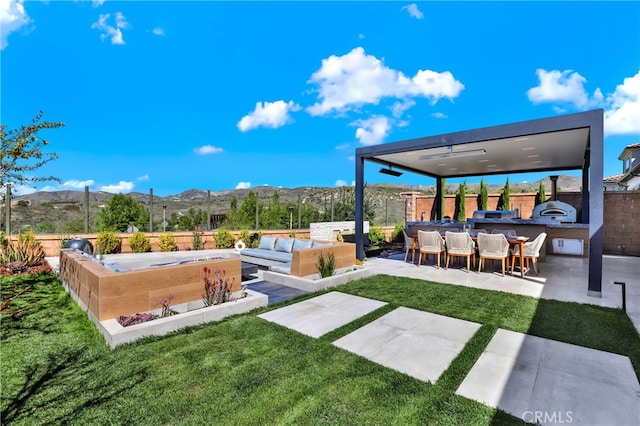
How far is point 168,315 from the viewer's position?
12.5ft

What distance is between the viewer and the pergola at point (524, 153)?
5.11m

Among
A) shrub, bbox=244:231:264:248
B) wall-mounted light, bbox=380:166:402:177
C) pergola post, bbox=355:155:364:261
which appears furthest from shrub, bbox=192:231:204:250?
wall-mounted light, bbox=380:166:402:177

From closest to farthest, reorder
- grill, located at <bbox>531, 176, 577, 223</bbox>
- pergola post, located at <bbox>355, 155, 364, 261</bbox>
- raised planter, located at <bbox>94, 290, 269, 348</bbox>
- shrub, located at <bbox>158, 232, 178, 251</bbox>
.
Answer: raised planter, located at <bbox>94, 290, 269, 348</bbox> → pergola post, located at <bbox>355, 155, 364, 261</bbox> → shrub, located at <bbox>158, 232, 178, 251</bbox> → grill, located at <bbox>531, 176, 577, 223</bbox>

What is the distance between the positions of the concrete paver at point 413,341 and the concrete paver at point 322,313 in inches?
13.2

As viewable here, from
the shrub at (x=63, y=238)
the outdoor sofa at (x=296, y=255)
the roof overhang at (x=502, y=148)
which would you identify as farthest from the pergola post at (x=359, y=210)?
the shrub at (x=63, y=238)

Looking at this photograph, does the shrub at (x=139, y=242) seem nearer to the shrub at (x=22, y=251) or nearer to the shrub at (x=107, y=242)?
the shrub at (x=107, y=242)

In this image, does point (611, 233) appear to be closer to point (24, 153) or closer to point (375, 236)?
point (375, 236)

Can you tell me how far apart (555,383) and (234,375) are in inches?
103

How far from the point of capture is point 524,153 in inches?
339

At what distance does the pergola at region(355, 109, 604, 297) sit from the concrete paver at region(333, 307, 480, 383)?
334 cm

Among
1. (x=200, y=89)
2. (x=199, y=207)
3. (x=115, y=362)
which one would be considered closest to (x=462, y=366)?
(x=115, y=362)

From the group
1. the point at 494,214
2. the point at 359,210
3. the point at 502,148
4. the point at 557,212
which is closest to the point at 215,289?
the point at 359,210

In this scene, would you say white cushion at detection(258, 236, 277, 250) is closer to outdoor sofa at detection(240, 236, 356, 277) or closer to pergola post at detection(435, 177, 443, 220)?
outdoor sofa at detection(240, 236, 356, 277)

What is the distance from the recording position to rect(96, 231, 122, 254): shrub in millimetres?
9341
